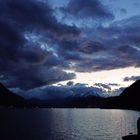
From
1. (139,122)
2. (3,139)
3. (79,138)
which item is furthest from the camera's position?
(79,138)

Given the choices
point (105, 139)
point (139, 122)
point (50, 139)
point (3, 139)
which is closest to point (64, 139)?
point (50, 139)

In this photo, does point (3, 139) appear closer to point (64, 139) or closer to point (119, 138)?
point (64, 139)

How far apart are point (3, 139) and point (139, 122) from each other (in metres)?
65.9

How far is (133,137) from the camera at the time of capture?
119 meters

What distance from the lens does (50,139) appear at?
138500mm

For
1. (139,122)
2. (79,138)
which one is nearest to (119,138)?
(79,138)

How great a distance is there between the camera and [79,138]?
148000mm

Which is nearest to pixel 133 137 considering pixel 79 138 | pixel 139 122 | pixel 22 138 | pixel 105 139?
pixel 139 122

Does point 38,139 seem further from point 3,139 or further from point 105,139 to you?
point 105,139

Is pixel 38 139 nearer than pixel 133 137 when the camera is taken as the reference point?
No

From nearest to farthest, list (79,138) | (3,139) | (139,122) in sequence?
1. (139,122)
2. (3,139)
3. (79,138)

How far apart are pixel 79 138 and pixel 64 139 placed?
33.6 ft

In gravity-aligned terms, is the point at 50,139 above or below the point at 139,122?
below

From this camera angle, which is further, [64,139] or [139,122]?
[64,139]
